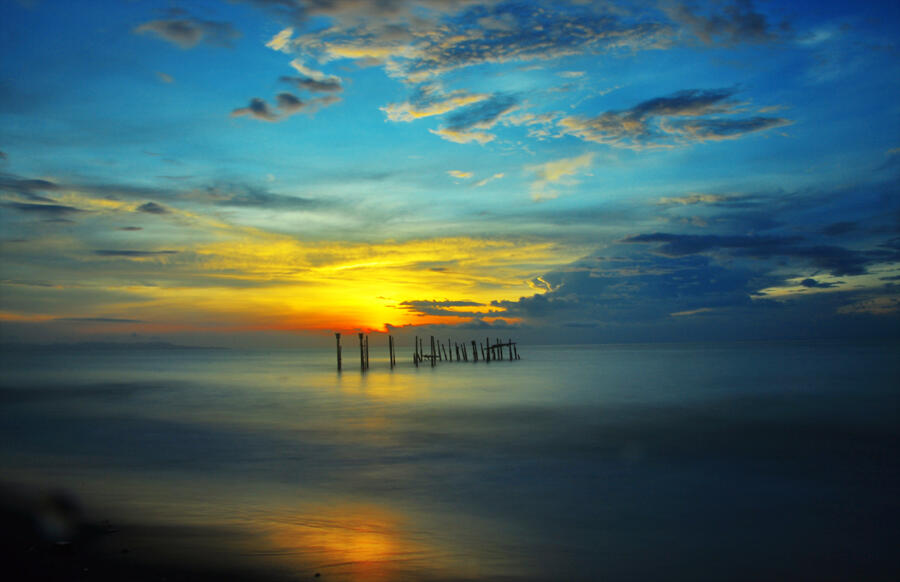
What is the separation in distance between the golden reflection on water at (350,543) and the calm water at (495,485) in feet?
0.14

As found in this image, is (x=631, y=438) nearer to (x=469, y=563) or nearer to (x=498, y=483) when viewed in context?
(x=498, y=483)

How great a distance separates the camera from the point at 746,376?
48.7 metres

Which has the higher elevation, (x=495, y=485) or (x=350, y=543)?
(x=350, y=543)

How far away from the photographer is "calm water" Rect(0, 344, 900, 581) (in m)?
8.27

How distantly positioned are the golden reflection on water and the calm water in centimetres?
4

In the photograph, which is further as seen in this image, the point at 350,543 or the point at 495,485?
the point at 495,485

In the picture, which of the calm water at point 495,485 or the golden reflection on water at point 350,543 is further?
the calm water at point 495,485

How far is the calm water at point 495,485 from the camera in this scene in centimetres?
827

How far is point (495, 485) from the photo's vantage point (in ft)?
42.0

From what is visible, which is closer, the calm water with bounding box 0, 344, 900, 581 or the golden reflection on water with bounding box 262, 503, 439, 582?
the golden reflection on water with bounding box 262, 503, 439, 582

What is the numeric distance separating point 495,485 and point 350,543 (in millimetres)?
4719

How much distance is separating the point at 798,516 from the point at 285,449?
12679 mm

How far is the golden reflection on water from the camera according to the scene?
7568mm

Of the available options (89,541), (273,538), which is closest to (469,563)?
(273,538)
